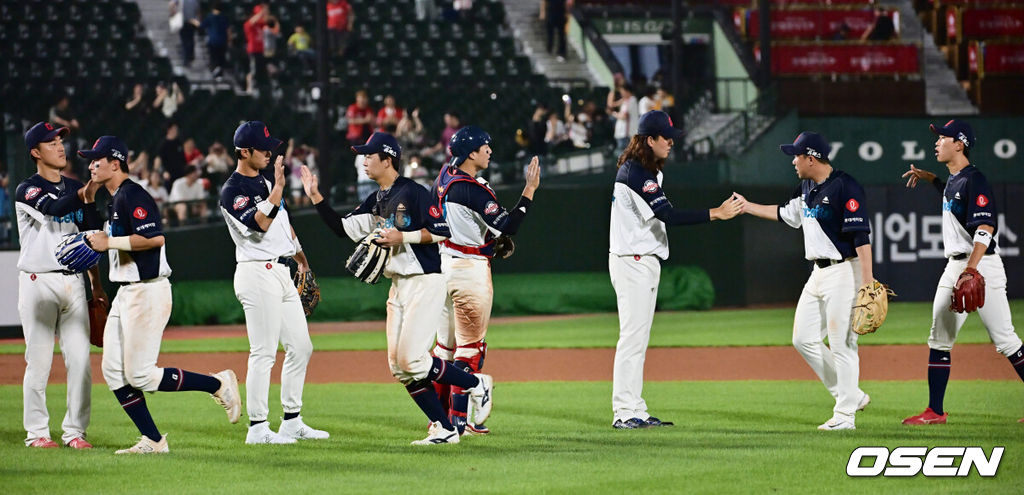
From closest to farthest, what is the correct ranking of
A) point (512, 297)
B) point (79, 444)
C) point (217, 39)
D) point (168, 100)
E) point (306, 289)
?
point (79, 444) → point (306, 289) → point (512, 297) → point (168, 100) → point (217, 39)

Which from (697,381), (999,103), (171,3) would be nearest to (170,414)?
(697,381)

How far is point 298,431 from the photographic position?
29.0ft

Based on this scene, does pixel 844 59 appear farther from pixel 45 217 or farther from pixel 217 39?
pixel 45 217

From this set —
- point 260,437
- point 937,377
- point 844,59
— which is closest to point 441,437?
point 260,437

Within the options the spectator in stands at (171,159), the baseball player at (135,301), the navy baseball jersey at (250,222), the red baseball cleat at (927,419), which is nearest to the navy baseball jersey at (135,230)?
the baseball player at (135,301)

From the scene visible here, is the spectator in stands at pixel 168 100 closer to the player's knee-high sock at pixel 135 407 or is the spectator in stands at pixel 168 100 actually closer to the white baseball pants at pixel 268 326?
the white baseball pants at pixel 268 326

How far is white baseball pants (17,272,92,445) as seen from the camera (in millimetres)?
8688

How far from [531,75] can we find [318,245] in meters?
6.71

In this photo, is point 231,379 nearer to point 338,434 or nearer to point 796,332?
point 338,434

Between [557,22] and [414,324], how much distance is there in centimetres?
1858

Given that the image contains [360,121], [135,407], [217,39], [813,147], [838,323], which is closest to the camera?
[135,407]

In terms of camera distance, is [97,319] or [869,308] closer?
[869,308]

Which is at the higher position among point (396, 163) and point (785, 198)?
point (396, 163)

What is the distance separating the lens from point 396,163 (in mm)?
8594
